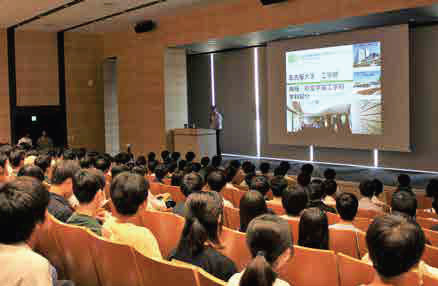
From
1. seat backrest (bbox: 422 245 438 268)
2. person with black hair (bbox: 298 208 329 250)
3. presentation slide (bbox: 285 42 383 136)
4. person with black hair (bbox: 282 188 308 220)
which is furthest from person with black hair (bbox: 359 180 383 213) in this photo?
presentation slide (bbox: 285 42 383 136)

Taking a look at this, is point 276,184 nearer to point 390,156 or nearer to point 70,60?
point 390,156

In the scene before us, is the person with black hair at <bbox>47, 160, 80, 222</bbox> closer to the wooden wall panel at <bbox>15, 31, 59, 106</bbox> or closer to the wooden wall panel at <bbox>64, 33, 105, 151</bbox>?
the wooden wall panel at <bbox>15, 31, 59, 106</bbox>

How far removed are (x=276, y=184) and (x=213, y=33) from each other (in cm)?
671

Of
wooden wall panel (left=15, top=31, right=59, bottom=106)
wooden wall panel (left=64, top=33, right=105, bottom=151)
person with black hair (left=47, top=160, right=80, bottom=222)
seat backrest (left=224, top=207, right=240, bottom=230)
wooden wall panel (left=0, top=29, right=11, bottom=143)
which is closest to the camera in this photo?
person with black hair (left=47, top=160, right=80, bottom=222)

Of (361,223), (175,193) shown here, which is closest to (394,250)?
(361,223)

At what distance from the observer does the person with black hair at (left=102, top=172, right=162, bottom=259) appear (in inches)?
107

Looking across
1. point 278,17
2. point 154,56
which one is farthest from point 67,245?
point 154,56

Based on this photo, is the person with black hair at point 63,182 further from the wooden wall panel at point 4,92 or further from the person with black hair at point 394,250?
the wooden wall panel at point 4,92

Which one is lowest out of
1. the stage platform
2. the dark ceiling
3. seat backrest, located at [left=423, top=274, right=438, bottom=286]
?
the stage platform

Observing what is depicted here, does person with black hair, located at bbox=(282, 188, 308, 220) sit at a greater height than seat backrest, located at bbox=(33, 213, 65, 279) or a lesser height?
greater

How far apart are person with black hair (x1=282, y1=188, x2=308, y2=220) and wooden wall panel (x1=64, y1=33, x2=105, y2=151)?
11396mm

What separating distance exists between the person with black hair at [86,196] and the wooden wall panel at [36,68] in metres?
11.0

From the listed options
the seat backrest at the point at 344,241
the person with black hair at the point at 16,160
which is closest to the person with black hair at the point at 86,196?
the seat backrest at the point at 344,241

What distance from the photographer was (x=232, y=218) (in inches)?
159
